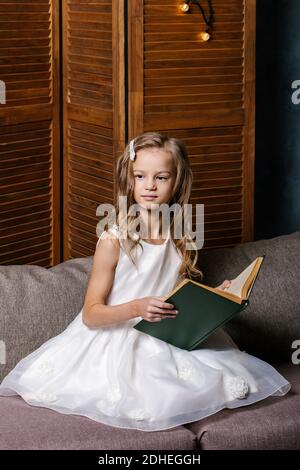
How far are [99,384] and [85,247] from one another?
159 centimetres

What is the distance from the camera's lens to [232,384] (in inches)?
91.4

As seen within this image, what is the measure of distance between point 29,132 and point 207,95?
75cm

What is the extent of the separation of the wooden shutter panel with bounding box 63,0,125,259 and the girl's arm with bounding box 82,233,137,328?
1.09m

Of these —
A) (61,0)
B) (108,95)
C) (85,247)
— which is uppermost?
(61,0)

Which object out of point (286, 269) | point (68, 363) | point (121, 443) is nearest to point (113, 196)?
point (286, 269)

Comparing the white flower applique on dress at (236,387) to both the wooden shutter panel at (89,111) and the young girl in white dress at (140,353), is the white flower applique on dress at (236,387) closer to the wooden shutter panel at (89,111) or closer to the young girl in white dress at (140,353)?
the young girl in white dress at (140,353)

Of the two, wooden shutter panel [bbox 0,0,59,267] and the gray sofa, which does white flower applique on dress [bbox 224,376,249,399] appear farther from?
wooden shutter panel [bbox 0,0,59,267]

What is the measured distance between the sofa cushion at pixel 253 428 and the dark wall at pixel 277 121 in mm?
2098

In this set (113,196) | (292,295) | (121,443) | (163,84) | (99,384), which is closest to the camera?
(121,443)

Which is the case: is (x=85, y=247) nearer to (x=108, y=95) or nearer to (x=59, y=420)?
(x=108, y=95)

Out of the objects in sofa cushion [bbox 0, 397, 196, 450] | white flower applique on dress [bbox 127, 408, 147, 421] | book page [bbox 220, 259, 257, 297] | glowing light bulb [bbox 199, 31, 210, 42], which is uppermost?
glowing light bulb [bbox 199, 31, 210, 42]

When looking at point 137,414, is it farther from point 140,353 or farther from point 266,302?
point 266,302

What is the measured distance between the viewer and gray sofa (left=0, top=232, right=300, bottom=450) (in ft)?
7.07

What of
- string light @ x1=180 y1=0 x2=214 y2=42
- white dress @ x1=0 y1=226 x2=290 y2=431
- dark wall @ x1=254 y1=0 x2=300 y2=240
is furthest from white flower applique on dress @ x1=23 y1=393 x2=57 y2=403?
dark wall @ x1=254 y1=0 x2=300 y2=240
